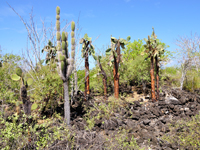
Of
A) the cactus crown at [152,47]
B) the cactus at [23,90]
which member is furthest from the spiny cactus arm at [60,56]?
the cactus crown at [152,47]

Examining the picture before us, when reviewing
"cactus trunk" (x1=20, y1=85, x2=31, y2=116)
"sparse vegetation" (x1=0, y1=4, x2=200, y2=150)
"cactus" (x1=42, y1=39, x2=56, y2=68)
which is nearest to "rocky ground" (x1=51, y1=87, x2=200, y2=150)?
"sparse vegetation" (x1=0, y1=4, x2=200, y2=150)

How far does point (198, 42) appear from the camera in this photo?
16234mm

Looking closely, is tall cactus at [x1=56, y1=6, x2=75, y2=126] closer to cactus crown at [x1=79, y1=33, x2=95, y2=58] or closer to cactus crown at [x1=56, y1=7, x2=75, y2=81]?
cactus crown at [x1=56, y1=7, x2=75, y2=81]

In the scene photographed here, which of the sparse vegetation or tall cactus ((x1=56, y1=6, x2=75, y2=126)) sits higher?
tall cactus ((x1=56, y1=6, x2=75, y2=126))

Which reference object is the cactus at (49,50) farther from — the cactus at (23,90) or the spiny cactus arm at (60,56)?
the cactus at (23,90)

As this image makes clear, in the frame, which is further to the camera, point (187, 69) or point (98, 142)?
point (187, 69)

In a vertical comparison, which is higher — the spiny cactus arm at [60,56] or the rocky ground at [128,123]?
the spiny cactus arm at [60,56]

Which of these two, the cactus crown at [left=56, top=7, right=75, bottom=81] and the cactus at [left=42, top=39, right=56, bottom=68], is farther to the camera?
the cactus at [left=42, top=39, right=56, bottom=68]

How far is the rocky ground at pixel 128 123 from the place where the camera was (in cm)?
616

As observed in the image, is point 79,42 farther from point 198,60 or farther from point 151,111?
point 198,60

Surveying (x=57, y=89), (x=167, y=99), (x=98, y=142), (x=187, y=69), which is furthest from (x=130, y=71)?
(x=98, y=142)

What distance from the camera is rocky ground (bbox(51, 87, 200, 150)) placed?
616cm

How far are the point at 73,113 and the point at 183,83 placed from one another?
1201 cm

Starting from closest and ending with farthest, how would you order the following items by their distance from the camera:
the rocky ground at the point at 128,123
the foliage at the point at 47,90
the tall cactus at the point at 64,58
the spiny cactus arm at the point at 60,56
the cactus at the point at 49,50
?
the rocky ground at the point at 128,123
the spiny cactus arm at the point at 60,56
the tall cactus at the point at 64,58
the foliage at the point at 47,90
the cactus at the point at 49,50
